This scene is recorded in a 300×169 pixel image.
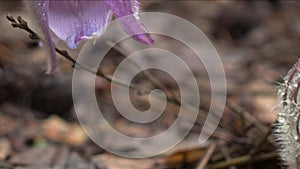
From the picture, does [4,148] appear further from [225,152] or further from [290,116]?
[290,116]

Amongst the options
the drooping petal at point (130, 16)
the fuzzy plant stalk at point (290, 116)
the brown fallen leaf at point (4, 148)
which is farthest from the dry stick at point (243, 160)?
the brown fallen leaf at point (4, 148)

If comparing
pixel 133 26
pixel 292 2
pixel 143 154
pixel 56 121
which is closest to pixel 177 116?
pixel 143 154

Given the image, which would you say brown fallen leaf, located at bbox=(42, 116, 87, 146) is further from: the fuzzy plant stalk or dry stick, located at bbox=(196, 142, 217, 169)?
the fuzzy plant stalk

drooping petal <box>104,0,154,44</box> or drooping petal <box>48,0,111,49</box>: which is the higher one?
drooping petal <box>104,0,154,44</box>

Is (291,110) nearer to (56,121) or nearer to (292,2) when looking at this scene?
(56,121)

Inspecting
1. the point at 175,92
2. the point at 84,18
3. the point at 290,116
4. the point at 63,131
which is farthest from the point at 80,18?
the point at 175,92

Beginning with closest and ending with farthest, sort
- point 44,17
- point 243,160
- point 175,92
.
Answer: point 44,17 < point 243,160 < point 175,92

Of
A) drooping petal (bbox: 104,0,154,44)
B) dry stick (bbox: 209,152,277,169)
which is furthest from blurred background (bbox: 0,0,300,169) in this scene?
drooping petal (bbox: 104,0,154,44)

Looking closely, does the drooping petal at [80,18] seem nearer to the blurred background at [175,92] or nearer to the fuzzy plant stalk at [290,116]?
the blurred background at [175,92]
